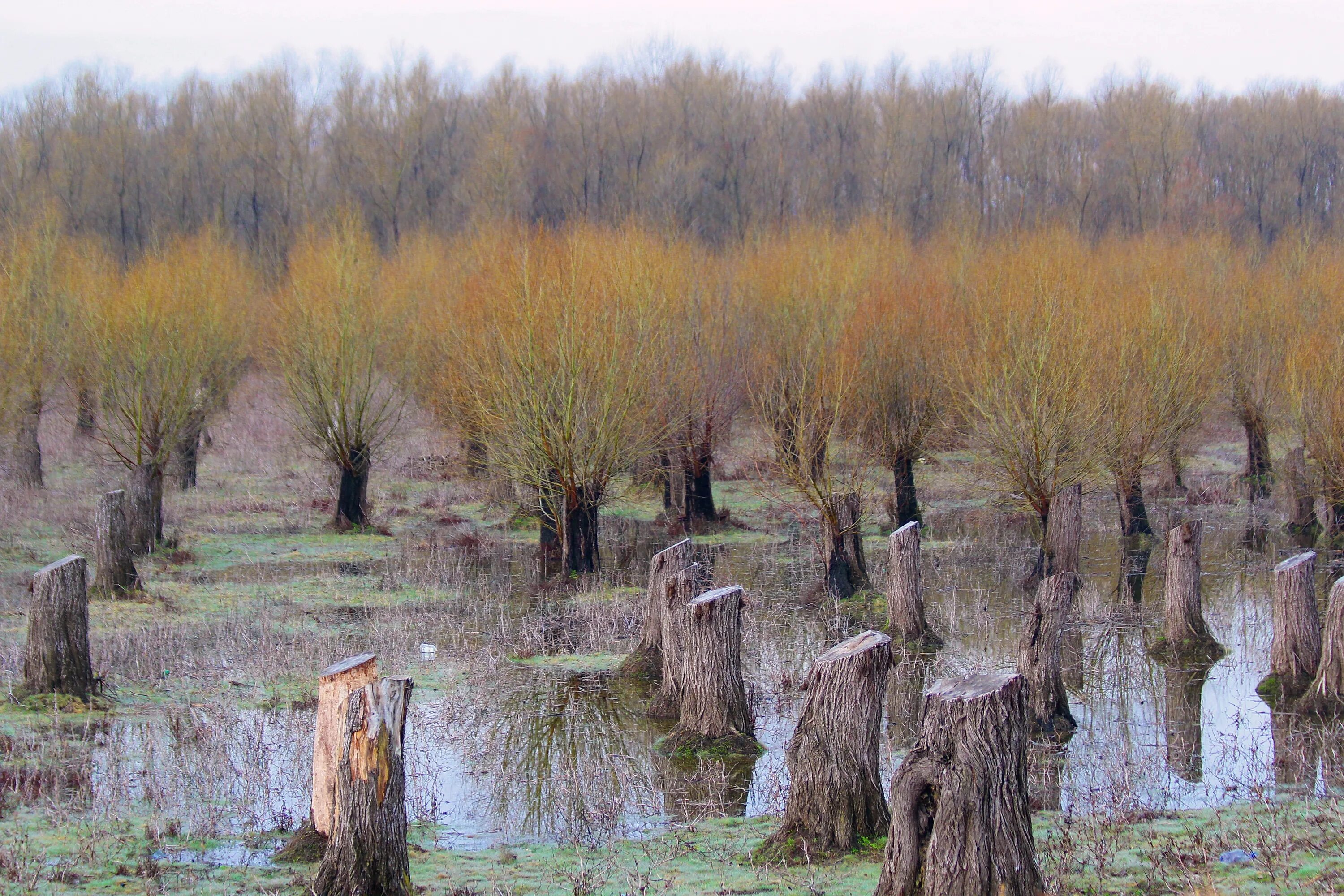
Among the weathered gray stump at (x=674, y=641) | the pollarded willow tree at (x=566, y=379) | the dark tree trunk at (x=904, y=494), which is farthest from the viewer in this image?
the dark tree trunk at (x=904, y=494)

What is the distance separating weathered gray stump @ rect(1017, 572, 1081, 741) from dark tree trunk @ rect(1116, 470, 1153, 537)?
10.3 meters

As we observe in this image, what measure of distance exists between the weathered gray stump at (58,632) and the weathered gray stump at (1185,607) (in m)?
9.93

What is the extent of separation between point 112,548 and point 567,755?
734cm

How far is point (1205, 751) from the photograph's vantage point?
8.90 m

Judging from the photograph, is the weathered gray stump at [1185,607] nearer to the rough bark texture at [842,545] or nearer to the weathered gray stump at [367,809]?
the rough bark texture at [842,545]

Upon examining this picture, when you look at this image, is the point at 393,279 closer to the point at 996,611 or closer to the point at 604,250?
the point at 604,250

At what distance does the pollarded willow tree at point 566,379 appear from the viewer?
15914 millimetres

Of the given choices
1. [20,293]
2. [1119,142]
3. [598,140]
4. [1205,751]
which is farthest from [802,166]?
[1205,751]

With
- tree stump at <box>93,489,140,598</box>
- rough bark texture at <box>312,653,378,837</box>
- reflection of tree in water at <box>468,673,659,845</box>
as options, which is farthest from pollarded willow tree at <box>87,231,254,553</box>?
rough bark texture at <box>312,653,378,837</box>

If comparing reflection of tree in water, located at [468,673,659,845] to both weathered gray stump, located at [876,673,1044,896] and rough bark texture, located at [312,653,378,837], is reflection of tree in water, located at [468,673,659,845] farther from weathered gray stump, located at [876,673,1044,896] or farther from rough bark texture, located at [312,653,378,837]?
weathered gray stump, located at [876,673,1044,896]

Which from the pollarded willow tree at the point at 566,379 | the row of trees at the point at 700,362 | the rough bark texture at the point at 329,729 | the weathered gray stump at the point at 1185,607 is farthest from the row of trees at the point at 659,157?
the rough bark texture at the point at 329,729

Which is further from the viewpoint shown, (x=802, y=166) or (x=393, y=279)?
(x=802, y=166)

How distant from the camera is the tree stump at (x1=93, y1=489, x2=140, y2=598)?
13.3 meters

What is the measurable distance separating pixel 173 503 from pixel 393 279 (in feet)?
20.7
